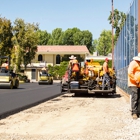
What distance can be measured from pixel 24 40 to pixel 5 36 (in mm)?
2915

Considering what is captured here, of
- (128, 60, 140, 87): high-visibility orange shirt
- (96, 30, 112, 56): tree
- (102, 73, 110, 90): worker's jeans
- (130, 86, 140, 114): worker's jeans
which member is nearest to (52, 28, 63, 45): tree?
(96, 30, 112, 56): tree

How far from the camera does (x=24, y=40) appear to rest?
197 ft

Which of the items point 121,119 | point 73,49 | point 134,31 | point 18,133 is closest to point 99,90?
point 134,31

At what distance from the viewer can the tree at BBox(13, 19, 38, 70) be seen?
60.2m

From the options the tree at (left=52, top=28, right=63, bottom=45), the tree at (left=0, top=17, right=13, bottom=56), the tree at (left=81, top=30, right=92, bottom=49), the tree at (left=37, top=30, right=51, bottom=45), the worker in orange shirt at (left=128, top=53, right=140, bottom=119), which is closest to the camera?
the worker in orange shirt at (left=128, top=53, right=140, bottom=119)

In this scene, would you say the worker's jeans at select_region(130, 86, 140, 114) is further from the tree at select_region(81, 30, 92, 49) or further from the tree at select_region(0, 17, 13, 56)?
the tree at select_region(81, 30, 92, 49)

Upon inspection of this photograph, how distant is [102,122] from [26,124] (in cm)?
204

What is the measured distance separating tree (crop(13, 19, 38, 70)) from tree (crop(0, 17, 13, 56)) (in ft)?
2.99

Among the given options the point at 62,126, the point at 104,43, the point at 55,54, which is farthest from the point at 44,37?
the point at 62,126

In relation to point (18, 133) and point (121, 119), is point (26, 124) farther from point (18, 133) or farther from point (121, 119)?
point (121, 119)

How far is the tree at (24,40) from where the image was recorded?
60156mm

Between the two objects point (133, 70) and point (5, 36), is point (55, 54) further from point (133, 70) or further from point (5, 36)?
point (133, 70)

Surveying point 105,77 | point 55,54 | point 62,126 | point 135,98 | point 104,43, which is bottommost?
point 62,126

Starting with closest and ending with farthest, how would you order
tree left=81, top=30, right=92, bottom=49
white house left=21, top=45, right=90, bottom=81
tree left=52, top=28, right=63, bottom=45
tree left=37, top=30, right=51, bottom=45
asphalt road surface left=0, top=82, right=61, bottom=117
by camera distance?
asphalt road surface left=0, top=82, right=61, bottom=117, white house left=21, top=45, right=90, bottom=81, tree left=37, top=30, right=51, bottom=45, tree left=52, top=28, right=63, bottom=45, tree left=81, top=30, right=92, bottom=49
